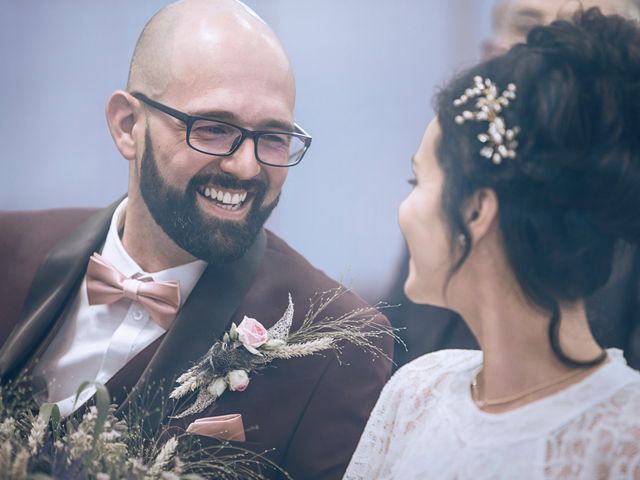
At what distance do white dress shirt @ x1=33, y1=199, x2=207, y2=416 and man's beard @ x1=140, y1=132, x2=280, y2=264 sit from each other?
82 millimetres

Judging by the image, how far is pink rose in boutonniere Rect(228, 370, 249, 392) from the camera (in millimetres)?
2279

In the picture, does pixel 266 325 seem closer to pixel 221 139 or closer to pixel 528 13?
pixel 221 139

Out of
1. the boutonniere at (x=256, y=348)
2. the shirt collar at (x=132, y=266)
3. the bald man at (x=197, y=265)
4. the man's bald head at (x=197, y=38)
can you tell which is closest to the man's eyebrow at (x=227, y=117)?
the bald man at (x=197, y=265)

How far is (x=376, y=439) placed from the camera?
7.09ft

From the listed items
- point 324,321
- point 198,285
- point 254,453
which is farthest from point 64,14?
point 254,453

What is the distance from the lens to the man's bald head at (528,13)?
2.05 metres

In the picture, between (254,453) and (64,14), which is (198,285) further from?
(64,14)

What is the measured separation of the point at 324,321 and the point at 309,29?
0.81 m

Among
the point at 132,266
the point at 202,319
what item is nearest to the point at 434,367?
the point at 202,319

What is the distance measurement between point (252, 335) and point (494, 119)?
860mm

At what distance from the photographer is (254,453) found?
2.27 metres

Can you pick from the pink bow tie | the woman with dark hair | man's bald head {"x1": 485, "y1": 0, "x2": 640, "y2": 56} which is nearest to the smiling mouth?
the pink bow tie

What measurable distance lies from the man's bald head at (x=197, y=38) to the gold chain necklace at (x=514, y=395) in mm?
953

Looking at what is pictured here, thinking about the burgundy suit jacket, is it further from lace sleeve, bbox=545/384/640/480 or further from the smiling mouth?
lace sleeve, bbox=545/384/640/480
